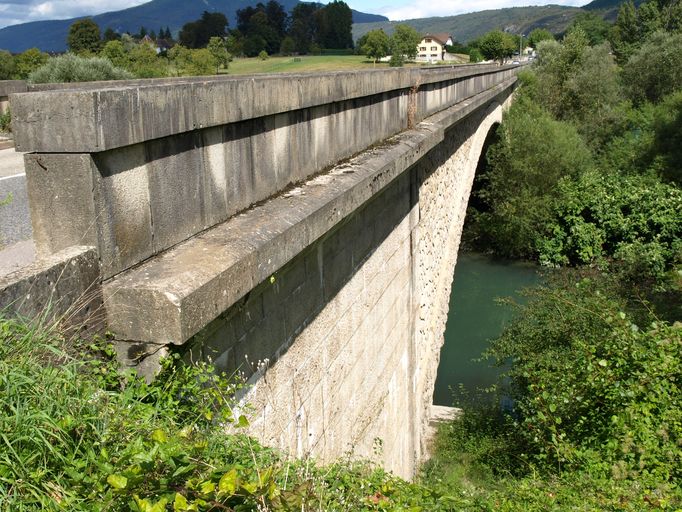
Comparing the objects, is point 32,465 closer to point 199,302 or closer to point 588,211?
point 199,302

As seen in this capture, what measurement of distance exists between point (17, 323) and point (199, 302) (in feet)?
1.64

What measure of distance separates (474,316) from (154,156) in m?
16.5

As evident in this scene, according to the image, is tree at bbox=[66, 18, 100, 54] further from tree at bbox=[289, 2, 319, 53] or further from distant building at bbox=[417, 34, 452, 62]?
distant building at bbox=[417, 34, 452, 62]

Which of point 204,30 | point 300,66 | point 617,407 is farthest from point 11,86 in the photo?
point 204,30

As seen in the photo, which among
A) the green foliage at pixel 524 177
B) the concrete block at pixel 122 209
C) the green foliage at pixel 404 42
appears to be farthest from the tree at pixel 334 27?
the concrete block at pixel 122 209

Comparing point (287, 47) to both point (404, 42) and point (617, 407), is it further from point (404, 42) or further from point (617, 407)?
point (617, 407)

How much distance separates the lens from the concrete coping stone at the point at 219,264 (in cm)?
198

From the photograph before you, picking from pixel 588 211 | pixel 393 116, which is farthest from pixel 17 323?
pixel 588 211

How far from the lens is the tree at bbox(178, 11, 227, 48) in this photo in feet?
316

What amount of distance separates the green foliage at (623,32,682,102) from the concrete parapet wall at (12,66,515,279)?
3135cm

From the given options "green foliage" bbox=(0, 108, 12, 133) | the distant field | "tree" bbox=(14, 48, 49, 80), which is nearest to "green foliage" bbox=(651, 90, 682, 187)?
the distant field

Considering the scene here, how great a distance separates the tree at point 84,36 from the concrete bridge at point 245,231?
46.8 metres

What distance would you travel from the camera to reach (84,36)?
48312 mm

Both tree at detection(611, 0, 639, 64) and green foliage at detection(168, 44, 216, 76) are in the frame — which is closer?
green foliage at detection(168, 44, 216, 76)
